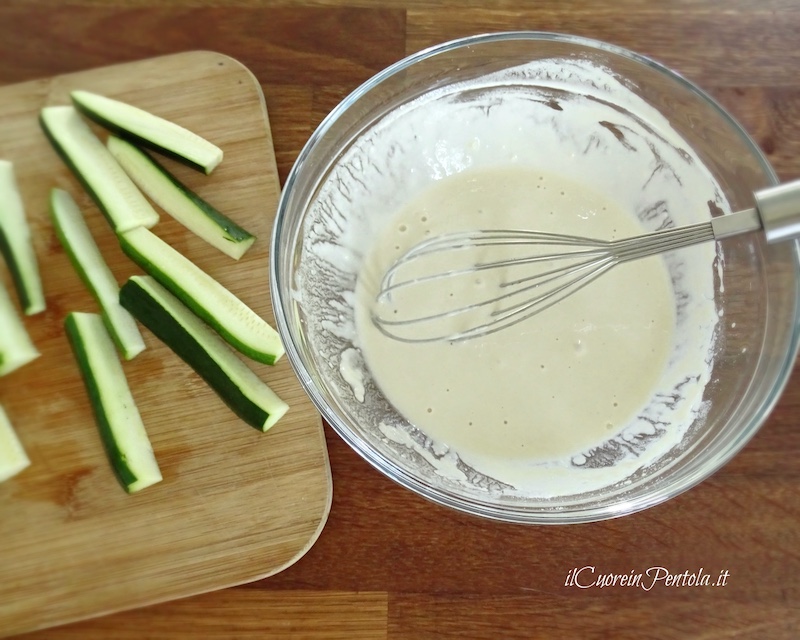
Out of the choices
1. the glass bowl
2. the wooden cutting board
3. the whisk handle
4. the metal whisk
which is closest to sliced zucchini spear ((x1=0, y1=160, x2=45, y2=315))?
the wooden cutting board

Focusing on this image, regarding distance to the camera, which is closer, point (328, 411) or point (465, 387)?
point (328, 411)

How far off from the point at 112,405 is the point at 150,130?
44cm

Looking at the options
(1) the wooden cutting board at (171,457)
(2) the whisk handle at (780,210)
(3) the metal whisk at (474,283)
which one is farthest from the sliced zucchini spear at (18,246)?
(2) the whisk handle at (780,210)

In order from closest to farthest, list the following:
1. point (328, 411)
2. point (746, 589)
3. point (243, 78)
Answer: point (328, 411) → point (746, 589) → point (243, 78)

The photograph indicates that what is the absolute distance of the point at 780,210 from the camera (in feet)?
2.10

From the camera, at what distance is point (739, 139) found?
2.87 ft

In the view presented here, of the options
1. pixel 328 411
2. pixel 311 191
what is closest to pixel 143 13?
pixel 311 191

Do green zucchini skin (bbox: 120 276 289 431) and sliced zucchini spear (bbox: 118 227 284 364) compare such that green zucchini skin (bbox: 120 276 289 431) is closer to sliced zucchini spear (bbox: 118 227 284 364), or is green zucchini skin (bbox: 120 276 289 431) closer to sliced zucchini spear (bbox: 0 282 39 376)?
sliced zucchini spear (bbox: 118 227 284 364)

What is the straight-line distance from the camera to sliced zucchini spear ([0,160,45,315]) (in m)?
1.04

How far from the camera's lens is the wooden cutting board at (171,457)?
1.00 meters

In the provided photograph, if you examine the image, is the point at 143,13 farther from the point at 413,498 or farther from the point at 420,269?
the point at 413,498

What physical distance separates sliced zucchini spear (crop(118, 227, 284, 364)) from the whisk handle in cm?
66

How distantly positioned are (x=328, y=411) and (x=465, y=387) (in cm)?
22

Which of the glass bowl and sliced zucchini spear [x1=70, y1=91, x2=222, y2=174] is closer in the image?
the glass bowl
